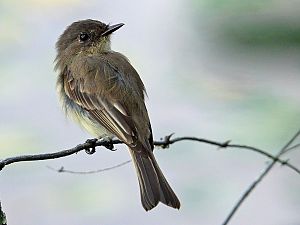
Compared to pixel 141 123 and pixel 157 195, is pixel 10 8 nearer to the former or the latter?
pixel 141 123

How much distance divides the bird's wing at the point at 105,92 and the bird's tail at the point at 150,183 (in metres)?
0.05

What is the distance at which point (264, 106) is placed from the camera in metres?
1.57

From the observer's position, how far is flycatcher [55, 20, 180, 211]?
73.7 inches

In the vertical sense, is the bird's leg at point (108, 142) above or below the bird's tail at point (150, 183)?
above

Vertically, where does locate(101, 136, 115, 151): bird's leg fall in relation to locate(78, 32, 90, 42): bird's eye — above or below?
below

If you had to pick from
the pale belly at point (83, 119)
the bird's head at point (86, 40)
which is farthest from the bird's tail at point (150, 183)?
the bird's head at point (86, 40)

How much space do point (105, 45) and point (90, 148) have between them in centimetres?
64

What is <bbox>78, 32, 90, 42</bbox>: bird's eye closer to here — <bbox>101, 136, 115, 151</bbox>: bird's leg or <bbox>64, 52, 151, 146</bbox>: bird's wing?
<bbox>64, 52, 151, 146</bbox>: bird's wing

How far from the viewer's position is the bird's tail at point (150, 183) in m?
1.63

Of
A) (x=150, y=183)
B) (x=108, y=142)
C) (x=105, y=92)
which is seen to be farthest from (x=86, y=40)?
(x=150, y=183)

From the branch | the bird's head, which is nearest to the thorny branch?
the branch

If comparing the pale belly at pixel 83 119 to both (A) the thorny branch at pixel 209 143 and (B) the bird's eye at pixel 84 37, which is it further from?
(B) the bird's eye at pixel 84 37

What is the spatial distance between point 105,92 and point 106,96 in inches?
0.5

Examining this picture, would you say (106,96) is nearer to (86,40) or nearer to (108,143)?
(108,143)
